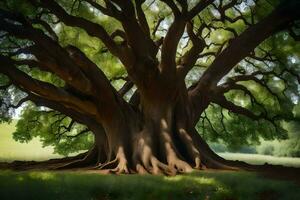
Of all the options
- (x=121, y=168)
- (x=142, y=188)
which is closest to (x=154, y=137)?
(x=121, y=168)

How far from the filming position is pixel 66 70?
12.8m

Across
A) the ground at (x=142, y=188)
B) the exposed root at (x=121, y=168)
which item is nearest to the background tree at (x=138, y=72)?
the exposed root at (x=121, y=168)

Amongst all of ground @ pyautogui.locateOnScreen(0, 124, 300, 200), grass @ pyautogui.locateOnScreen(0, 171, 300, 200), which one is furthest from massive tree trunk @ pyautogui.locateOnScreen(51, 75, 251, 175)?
grass @ pyautogui.locateOnScreen(0, 171, 300, 200)

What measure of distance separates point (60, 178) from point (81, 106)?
495cm

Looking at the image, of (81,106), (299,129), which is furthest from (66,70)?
(299,129)

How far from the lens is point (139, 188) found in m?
9.19

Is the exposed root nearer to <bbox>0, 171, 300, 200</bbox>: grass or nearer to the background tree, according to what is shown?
the background tree

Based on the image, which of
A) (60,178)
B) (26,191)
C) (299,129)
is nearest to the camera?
(26,191)

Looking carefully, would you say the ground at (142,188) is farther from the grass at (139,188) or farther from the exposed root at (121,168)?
the exposed root at (121,168)

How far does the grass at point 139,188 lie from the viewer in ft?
27.9

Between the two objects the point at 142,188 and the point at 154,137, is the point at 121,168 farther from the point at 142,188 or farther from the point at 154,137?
the point at 142,188

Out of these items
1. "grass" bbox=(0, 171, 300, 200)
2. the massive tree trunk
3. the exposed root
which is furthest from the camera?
the massive tree trunk

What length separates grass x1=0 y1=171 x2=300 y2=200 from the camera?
27.9 feet

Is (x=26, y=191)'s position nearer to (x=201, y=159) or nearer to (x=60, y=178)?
(x=60, y=178)
